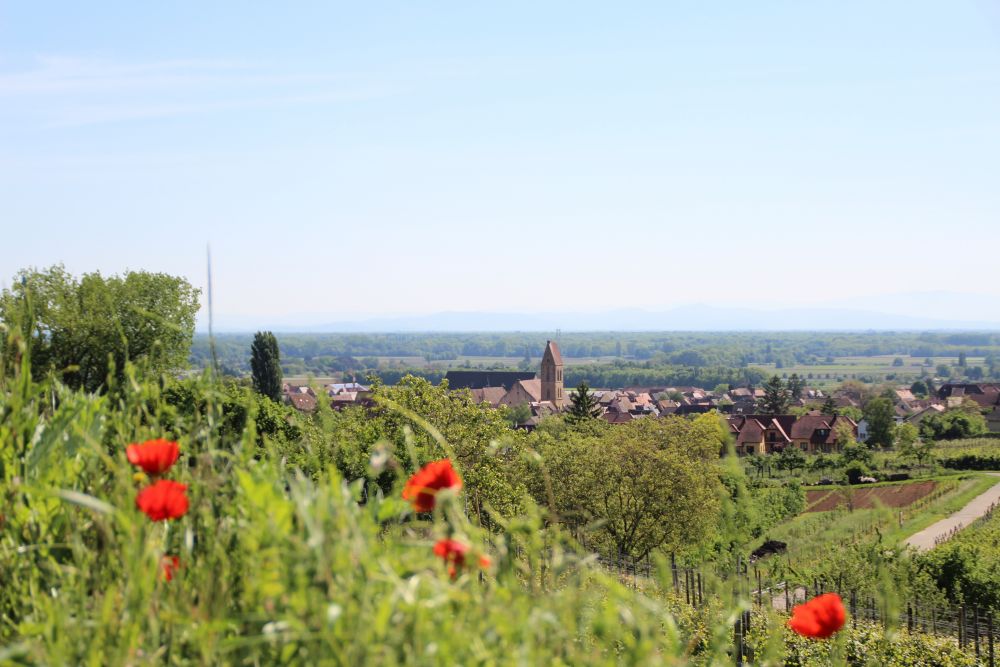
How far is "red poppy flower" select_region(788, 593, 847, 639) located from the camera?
297 cm

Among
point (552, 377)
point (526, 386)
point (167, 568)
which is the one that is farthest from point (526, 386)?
point (167, 568)

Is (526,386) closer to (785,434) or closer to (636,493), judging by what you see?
(785,434)

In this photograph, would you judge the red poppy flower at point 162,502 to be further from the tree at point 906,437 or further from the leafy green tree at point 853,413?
the leafy green tree at point 853,413

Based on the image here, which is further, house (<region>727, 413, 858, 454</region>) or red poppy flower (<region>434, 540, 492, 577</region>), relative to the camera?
house (<region>727, 413, 858, 454</region>)

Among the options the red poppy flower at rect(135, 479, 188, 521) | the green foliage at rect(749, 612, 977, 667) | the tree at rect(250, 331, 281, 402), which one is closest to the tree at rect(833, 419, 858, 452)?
the tree at rect(250, 331, 281, 402)

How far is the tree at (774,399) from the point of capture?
10088 centimetres

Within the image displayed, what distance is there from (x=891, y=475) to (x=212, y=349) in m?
56.4

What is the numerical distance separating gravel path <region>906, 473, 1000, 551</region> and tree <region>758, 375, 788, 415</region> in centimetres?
5406

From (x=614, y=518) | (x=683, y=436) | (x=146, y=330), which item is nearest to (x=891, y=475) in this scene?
(x=683, y=436)

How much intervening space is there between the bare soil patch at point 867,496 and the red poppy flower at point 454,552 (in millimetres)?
42644

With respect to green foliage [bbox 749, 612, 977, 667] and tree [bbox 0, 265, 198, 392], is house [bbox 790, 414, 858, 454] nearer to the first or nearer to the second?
tree [bbox 0, 265, 198, 392]

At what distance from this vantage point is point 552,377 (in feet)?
372

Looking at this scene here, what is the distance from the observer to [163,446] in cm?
245

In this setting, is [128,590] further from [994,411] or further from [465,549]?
[994,411]
